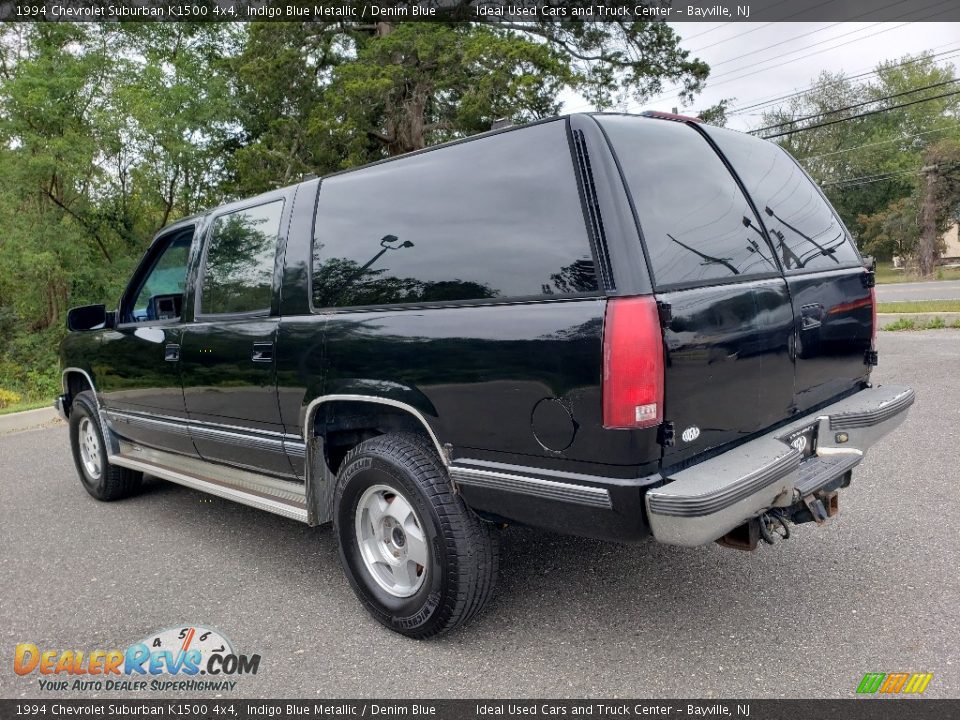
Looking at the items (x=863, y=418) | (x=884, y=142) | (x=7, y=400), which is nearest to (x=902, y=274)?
(x=884, y=142)

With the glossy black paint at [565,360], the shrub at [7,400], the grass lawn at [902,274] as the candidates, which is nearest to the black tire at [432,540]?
the glossy black paint at [565,360]

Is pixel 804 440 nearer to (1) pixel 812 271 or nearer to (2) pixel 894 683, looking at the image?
(1) pixel 812 271

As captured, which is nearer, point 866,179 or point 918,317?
point 918,317

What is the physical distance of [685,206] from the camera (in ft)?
8.87

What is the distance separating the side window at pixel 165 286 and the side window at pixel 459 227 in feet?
4.69

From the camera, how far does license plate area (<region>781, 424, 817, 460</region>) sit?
2852 mm

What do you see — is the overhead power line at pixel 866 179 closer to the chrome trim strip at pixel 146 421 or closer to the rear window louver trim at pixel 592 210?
the chrome trim strip at pixel 146 421

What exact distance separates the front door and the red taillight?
2.80 m

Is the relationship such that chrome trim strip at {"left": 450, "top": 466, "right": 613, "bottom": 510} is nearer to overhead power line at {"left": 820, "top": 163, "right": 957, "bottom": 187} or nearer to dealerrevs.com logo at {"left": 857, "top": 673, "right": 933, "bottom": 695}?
dealerrevs.com logo at {"left": 857, "top": 673, "right": 933, "bottom": 695}

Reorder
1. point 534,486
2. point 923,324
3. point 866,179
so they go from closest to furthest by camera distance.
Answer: point 534,486 < point 923,324 < point 866,179

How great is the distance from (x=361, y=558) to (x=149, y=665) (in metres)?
0.96

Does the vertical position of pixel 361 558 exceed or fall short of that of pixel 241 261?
it falls short

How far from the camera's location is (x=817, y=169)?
5381 centimetres

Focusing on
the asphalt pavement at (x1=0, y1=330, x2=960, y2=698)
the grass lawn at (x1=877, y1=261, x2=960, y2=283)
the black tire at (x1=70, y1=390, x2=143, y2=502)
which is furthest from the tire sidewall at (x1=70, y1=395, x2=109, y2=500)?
the grass lawn at (x1=877, y1=261, x2=960, y2=283)
